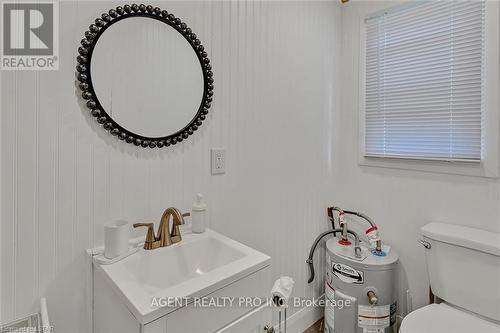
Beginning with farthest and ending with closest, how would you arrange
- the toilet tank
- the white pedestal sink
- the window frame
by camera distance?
1. the window frame
2. the toilet tank
3. the white pedestal sink

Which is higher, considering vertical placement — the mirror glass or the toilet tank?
the mirror glass

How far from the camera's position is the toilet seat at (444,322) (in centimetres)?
126

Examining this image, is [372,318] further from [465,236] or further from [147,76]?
[147,76]

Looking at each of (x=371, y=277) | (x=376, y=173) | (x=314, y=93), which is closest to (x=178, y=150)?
(x=314, y=93)

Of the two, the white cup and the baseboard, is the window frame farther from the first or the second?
the white cup

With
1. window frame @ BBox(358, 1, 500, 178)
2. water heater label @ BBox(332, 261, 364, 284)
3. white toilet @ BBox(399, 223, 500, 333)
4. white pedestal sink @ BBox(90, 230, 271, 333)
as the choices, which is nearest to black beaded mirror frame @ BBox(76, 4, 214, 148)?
white pedestal sink @ BBox(90, 230, 271, 333)

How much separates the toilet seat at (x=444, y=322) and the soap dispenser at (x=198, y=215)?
40.6 inches

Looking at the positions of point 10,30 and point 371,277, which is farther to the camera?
point 371,277

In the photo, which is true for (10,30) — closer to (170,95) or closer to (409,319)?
(170,95)

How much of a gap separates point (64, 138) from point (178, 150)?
424 mm

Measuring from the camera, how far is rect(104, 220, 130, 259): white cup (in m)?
0.96

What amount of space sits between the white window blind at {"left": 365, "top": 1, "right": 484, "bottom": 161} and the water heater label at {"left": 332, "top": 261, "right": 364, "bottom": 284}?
80 centimetres

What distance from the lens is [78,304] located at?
101 centimetres

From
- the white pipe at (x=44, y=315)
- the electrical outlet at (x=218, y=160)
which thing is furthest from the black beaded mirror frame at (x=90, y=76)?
the white pipe at (x=44, y=315)
